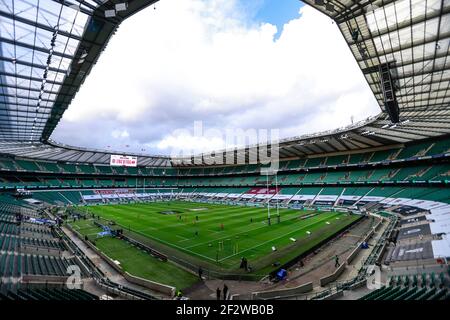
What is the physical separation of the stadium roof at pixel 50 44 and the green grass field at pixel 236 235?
65.6 ft

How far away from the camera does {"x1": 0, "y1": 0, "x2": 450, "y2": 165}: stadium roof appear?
16.8 meters

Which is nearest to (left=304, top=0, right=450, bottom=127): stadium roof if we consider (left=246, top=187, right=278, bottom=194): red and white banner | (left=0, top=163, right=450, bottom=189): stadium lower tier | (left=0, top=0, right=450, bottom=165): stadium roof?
(left=0, top=0, right=450, bottom=165): stadium roof

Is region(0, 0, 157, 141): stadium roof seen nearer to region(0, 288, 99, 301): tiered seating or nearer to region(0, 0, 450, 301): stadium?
region(0, 0, 450, 301): stadium

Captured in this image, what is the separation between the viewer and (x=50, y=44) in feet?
66.6

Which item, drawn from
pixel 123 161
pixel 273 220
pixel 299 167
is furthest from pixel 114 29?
pixel 299 167

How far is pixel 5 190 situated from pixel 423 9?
266 ft

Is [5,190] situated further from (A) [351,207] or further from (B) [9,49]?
(A) [351,207]

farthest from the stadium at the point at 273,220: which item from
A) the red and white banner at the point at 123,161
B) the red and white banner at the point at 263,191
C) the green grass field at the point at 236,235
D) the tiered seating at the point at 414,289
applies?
the red and white banner at the point at 123,161

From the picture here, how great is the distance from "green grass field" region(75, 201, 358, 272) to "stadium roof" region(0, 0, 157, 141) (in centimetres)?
1999

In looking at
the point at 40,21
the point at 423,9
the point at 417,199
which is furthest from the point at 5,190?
the point at 417,199

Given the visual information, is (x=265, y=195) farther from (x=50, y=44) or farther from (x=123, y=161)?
(x=50, y=44)

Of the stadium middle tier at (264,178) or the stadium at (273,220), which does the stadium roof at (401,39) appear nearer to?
the stadium at (273,220)

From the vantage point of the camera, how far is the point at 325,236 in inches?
1155

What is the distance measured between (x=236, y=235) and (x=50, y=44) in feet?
88.6
